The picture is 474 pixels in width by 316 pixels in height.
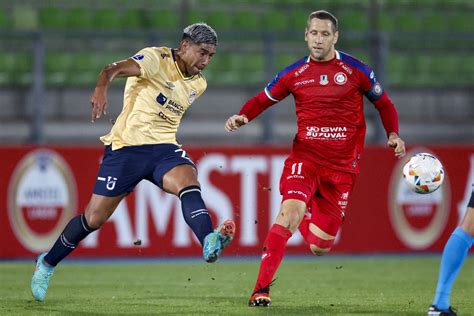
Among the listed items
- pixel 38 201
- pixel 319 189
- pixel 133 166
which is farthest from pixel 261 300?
pixel 38 201

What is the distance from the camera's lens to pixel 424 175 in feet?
25.2

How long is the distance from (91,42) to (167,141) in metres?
6.87

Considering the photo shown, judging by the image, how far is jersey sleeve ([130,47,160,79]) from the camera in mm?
8109

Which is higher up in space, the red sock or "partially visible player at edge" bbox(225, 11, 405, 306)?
"partially visible player at edge" bbox(225, 11, 405, 306)

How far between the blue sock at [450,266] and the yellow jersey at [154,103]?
269 cm

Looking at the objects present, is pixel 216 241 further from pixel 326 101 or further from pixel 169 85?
pixel 326 101

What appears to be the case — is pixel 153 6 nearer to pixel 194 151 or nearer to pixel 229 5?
pixel 229 5

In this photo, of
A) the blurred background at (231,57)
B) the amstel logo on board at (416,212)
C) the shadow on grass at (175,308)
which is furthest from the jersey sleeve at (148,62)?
the amstel logo on board at (416,212)

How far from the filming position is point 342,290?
9672 mm

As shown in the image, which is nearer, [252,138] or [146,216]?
[146,216]

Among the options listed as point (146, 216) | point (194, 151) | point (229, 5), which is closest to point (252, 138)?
point (194, 151)

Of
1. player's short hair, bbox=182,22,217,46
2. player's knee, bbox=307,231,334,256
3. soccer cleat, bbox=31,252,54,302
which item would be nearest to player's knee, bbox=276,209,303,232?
player's knee, bbox=307,231,334,256

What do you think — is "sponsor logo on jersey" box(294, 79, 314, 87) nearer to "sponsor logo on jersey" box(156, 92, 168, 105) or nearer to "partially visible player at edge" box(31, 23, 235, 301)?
"partially visible player at edge" box(31, 23, 235, 301)

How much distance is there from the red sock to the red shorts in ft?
1.33
